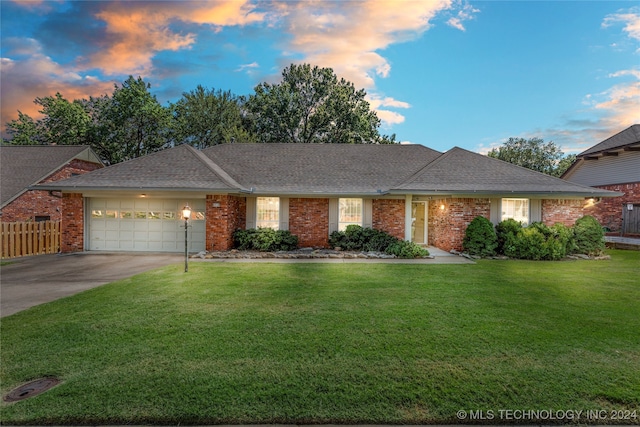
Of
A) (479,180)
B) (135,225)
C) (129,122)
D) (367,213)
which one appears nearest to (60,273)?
(135,225)

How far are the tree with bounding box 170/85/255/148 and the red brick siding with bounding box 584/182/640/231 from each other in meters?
27.0

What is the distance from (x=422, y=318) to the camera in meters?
5.06

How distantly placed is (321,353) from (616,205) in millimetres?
22633

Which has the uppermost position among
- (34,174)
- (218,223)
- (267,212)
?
(34,174)

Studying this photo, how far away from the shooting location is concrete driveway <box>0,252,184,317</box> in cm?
637

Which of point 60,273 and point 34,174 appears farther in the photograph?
point 34,174

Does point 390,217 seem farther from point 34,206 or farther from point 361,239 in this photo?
point 34,206

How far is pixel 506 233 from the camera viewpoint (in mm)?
11758

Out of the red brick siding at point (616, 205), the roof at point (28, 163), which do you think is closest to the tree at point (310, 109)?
the roof at point (28, 163)

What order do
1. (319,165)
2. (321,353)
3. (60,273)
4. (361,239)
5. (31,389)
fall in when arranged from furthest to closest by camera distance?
(319,165) < (361,239) < (60,273) < (321,353) < (31,389)

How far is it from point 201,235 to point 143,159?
15.5 ft

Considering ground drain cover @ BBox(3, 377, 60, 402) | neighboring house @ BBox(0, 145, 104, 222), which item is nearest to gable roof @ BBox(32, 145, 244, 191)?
neighboring house @ BBox(0, 145, 104, 222)

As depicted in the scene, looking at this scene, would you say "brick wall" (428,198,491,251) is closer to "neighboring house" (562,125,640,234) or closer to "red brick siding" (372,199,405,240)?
"red brick siding" (372,199,405,240)

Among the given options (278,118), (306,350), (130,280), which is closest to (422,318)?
(306,350)
